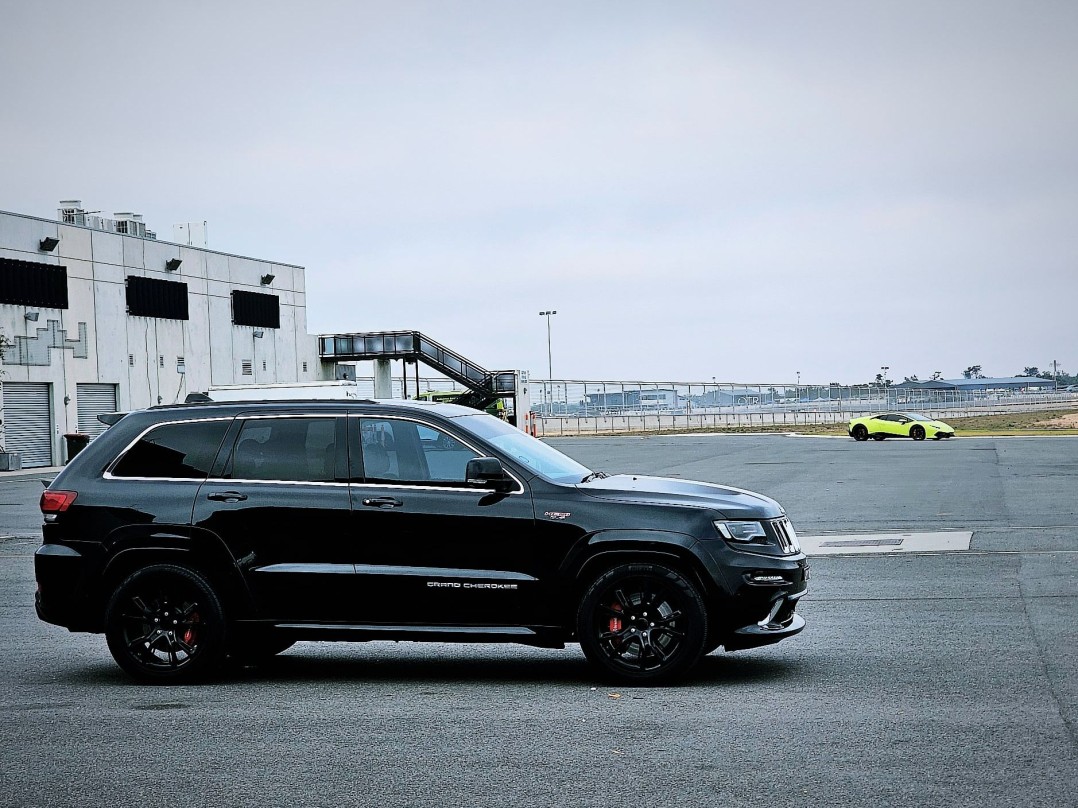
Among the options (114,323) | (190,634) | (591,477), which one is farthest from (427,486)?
(114,323)

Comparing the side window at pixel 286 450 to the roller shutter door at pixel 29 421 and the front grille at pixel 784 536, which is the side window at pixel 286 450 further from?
the roller shutter door at pixel 29 421

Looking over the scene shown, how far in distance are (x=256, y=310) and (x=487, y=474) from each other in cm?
5670

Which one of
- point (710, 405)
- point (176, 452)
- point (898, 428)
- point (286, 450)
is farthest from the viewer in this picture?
point (710, 405)

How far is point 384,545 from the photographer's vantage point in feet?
26.4

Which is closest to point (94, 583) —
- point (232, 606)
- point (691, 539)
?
point (232, 606)

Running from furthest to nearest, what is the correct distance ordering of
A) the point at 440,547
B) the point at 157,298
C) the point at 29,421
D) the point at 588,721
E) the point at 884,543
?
the point at 157,298
the point at 29,421
the point at 884,543
the point at 440,547
the point at 588,721

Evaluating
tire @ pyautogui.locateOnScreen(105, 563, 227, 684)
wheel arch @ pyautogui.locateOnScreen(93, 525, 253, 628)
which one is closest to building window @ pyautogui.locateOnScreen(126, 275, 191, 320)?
wheel arch @ pyautogui.locateOnScreen(93, 525, 253, 628)

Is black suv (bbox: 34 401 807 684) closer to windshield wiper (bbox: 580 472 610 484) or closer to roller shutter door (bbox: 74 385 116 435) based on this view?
windshield wiper (bbox: 580 472 610 484)

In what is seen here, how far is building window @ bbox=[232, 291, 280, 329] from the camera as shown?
61.1 metres

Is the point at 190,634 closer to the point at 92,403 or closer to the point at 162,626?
the point at 162,626

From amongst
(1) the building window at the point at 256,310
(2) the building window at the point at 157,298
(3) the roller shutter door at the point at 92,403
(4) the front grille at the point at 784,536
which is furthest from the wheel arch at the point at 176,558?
(1) the building window at the point at 256,310

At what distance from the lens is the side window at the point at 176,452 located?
852 cm

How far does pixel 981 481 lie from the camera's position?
26.5 metres

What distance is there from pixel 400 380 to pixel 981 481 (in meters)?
49.6
